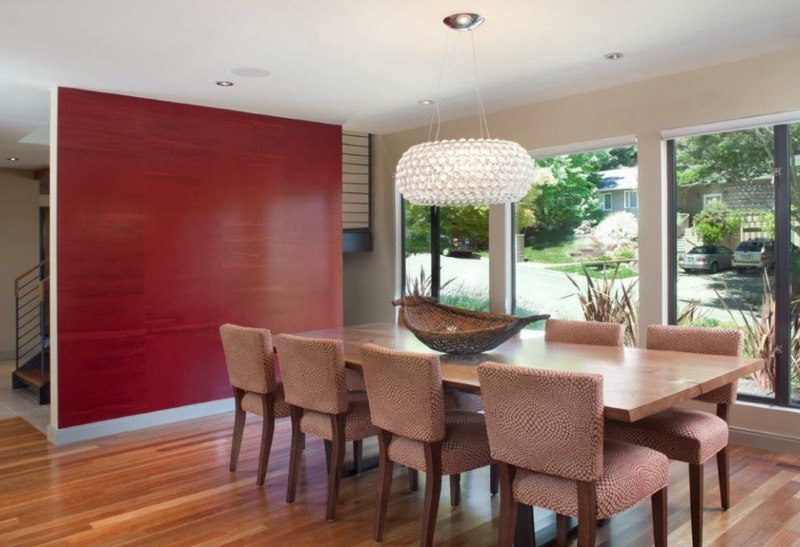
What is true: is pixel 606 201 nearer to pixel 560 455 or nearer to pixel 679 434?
pixel 679 434

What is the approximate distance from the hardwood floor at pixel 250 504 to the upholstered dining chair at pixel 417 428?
0.33 m

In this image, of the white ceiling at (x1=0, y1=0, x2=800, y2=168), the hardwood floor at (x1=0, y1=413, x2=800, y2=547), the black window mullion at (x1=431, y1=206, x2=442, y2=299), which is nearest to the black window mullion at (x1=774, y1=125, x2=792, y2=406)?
the hardwood floor at (x1=0, y1=413, x2=800, y2=547)

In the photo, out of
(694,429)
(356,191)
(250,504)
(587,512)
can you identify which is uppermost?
(356,191)

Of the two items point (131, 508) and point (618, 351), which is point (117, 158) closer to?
point (131, 508)

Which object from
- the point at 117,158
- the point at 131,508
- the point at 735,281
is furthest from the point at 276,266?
the point at 735,281

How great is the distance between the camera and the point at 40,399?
556cm

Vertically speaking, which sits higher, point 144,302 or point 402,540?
point 144,302

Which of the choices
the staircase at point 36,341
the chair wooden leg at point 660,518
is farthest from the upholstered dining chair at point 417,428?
the staircase at point 36,341

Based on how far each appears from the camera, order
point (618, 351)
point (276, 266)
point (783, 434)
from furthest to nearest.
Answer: point (276, 266), point (783, 434), point (618, 351)

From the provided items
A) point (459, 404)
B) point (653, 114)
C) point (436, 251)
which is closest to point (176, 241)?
point (436, 251)

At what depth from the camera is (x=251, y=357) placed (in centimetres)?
348

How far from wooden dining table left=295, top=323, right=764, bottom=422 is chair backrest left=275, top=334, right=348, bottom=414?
118 mm

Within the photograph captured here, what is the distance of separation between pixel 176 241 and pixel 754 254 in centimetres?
415

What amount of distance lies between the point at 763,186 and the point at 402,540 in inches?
125
